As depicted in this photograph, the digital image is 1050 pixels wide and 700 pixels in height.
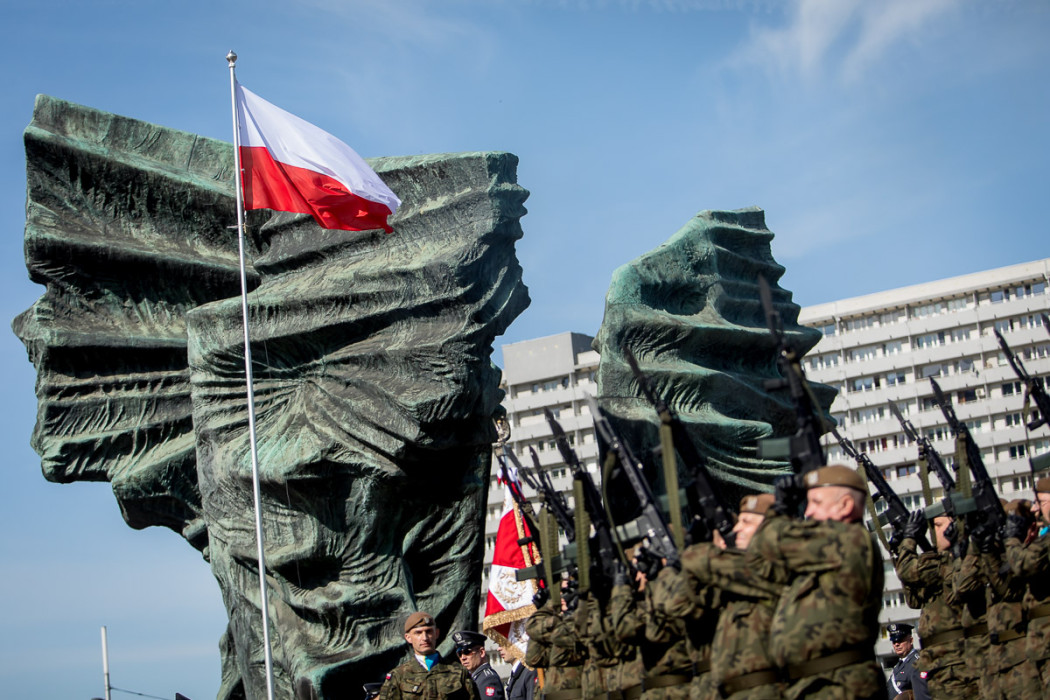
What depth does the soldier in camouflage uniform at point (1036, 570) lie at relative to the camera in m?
9.72

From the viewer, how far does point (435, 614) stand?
1484cm

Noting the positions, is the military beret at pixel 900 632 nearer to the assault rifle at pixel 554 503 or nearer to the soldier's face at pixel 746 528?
the assault rifle at pixel 554 503

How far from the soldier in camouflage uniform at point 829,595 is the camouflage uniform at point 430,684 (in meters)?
3.86

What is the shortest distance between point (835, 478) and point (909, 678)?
7024 millimetres

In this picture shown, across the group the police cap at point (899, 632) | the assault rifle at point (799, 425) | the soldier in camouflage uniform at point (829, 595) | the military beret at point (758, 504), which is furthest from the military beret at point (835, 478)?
the police cap at point (899, 632)

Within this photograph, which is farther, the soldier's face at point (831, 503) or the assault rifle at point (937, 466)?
the assault rifle at point (937, 466)

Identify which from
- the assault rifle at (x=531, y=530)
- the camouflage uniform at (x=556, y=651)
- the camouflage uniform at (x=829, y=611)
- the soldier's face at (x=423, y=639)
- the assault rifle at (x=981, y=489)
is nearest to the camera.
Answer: the camouflage uniform at (x=829, y=611)

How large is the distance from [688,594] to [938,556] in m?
4.35

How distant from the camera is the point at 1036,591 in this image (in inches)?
396

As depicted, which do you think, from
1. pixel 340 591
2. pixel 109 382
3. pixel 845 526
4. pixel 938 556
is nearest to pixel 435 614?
pixel 340 591

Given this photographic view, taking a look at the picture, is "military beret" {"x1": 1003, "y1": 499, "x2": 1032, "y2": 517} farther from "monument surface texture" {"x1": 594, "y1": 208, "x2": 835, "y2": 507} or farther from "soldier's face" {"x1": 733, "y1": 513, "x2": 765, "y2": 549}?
"monument surface texture" {"x1": 594, "y1": 208, "x2": 835, "y2": 507}

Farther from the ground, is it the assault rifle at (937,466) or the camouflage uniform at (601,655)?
the assault rifle at (937,466)

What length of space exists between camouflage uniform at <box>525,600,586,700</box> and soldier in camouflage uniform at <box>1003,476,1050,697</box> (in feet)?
9.64

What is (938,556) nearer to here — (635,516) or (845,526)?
(635,516)
